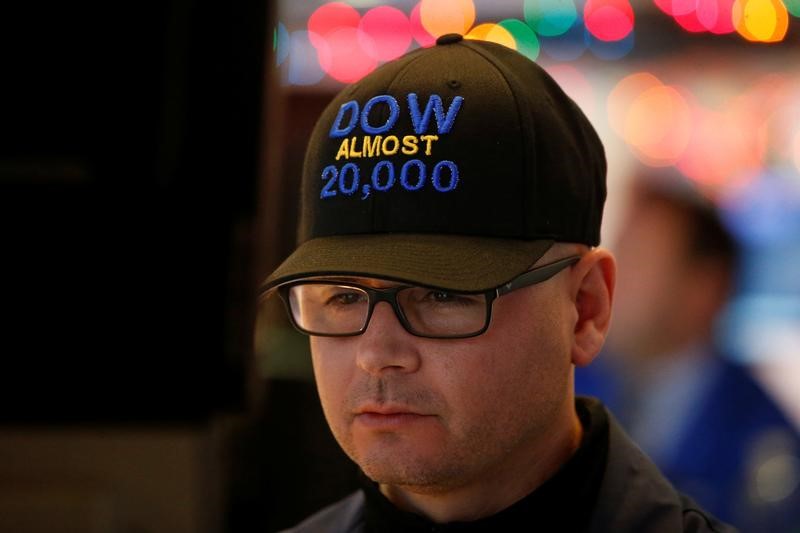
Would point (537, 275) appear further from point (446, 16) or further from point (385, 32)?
point (385, 32)

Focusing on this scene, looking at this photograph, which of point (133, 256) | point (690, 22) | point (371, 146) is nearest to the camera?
point (133, 256)

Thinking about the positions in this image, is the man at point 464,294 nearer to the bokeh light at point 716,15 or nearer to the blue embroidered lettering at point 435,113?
the blue embroidered lettering at point 435,113

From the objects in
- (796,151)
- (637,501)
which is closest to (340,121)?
(637,501)

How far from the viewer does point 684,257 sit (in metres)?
3.07

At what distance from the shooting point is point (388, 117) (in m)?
1.16

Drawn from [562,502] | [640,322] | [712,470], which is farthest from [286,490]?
[640,322]

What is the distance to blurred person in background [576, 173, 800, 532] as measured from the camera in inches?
110

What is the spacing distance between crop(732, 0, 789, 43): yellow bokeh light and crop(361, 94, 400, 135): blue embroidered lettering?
1.76 m

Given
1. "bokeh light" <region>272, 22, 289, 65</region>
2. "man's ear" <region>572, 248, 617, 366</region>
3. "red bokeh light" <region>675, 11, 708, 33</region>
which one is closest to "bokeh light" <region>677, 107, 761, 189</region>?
"red bokeh light" <region>675, 11, 708, 33</region>

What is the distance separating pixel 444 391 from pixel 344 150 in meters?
0.29

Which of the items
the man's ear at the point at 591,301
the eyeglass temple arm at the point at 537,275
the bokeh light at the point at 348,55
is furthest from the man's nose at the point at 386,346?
the bokeh light at the point at 348,55

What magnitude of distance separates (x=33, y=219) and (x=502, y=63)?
533mm

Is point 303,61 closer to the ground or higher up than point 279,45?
higher up

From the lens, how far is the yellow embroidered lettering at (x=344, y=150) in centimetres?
118
